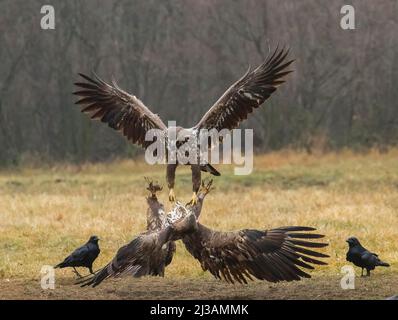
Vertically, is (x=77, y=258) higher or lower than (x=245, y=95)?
Answer: lower

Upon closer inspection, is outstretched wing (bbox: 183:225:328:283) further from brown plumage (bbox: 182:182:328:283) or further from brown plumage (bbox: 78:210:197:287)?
brown plumage (bbox: 78:210:197:287)

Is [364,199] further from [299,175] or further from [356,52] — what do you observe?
[356,52]

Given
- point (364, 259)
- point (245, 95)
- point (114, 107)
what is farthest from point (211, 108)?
point (364, 259)

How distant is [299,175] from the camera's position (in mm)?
21234

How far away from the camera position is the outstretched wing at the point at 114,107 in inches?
447

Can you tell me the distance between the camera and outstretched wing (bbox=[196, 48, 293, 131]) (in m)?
11.0

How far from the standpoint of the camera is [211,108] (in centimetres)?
1112

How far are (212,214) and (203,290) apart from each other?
564 centimetres

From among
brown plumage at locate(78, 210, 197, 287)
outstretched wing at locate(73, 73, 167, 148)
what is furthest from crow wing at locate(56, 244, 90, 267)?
brown plumage at locate(78, 210, 197, 287)

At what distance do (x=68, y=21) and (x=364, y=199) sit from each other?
1572 cm

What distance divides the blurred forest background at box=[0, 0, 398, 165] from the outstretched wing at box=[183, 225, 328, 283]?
18.3m

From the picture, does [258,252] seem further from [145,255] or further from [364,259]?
[364,259]

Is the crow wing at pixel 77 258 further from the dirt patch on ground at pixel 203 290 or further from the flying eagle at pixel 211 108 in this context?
the flying eagle at pixel 211 108
